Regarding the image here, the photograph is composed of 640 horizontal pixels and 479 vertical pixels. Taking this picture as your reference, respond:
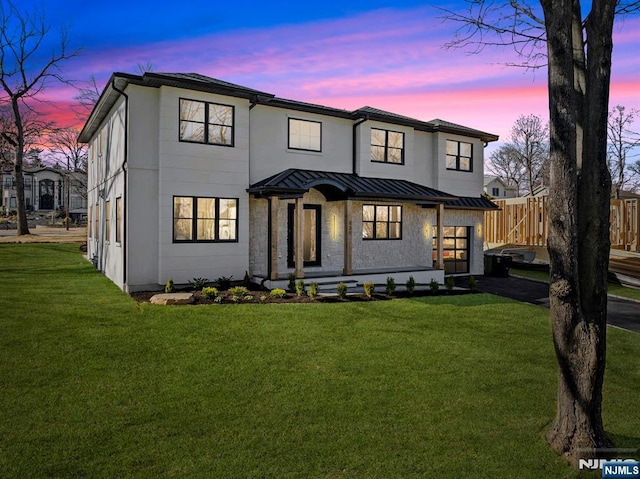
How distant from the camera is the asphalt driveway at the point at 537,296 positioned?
1025 cm

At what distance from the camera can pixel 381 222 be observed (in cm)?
1589

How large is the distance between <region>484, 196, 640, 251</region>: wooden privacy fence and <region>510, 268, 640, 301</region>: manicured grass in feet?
6.59

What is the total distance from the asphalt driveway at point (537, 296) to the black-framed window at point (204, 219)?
27.9 ft

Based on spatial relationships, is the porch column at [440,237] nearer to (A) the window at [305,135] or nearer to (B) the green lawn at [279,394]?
(A) the window at [305,135]

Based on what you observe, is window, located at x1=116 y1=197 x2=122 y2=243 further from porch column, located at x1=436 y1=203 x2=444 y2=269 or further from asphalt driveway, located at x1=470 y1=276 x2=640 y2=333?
asphalt driveway, located at x1=470 y1=276 x2=640 y2=333

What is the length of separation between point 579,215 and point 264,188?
9190 millimetres

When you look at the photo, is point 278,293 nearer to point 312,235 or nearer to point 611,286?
point 312,235

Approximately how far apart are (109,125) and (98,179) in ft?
11.0

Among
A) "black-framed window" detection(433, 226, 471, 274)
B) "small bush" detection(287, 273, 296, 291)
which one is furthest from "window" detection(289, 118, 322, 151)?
"black-framed window" detection(433, 226, 471, 274)

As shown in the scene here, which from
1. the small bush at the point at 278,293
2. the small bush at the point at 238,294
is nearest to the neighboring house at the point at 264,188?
the small bush at the point at 278,293

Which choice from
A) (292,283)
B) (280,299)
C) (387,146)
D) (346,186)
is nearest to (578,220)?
(280,299)

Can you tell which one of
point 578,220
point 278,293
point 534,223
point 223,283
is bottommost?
point 278,293

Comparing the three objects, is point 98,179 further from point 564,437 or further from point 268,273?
point 564,437

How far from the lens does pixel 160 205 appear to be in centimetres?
1183
